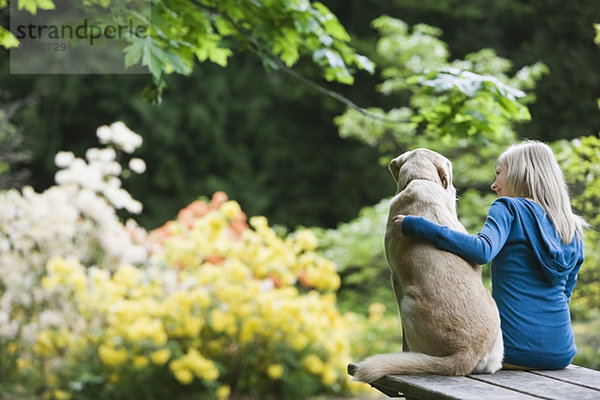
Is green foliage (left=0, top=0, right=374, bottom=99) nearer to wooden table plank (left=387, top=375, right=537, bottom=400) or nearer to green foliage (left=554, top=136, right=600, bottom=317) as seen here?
green foliage (left=554, top=136, right=600, bottom=317)

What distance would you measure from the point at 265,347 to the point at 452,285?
3949 millimetres

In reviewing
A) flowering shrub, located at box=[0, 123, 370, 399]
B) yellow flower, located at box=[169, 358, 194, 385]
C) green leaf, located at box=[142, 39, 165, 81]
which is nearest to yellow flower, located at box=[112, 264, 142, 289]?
flowering shrub, located at box=[0, 123, 370, 399]

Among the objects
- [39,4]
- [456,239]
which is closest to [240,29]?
[39,4]

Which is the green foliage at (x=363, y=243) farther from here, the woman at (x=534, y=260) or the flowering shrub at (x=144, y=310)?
the woman at (x=534, y=260)

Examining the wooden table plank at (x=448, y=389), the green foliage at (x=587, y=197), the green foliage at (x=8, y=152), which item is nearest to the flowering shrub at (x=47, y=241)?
the green foliage at (x=8, y=152)

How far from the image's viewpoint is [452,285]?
1.92 meters

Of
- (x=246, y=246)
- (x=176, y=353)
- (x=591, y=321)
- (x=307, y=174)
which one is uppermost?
(x=307, y=174)

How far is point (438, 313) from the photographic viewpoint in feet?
6.28

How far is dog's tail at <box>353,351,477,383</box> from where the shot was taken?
190 cm

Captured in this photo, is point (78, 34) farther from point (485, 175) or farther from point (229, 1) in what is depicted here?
point (485, 175)

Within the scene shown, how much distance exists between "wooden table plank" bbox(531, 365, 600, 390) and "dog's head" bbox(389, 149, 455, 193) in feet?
2.14

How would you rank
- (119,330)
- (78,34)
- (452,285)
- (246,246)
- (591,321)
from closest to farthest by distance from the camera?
(452,285) → (78,34) → (119,330) → (246,246) → (591,321)

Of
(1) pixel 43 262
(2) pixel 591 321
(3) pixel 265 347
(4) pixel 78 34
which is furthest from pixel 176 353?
(2) pixel 591 321

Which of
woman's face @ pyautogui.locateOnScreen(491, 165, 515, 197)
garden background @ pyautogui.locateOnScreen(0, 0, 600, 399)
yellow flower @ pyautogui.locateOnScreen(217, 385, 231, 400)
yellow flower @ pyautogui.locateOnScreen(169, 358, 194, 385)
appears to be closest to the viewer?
woman's face @ pyautogui.locateOnScreen(491, 165, 515, 197)
